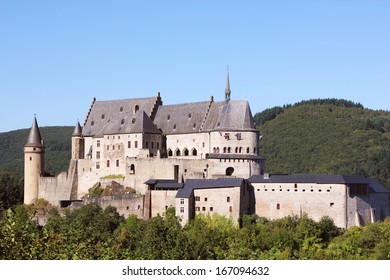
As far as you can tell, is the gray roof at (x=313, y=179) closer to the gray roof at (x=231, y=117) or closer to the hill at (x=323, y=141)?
the gray roof at (x=231, y=117)

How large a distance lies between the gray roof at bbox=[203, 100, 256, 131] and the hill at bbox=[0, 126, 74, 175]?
6163 cm

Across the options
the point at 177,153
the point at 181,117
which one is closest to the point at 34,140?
the point at 177,153

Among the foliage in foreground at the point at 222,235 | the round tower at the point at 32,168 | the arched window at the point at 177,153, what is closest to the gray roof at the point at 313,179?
the foliage in foreground at the point at 222,235

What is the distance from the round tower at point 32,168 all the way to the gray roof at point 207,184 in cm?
1684

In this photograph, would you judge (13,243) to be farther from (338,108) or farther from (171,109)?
(338,108)

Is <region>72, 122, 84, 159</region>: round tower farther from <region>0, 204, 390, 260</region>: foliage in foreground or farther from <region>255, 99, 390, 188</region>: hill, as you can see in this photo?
<region>255, 99, 390, 188</region>: hill

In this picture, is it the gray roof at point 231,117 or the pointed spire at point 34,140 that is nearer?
the gray roof at point 231,117

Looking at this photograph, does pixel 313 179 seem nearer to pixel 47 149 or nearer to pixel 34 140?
pixel 34 140

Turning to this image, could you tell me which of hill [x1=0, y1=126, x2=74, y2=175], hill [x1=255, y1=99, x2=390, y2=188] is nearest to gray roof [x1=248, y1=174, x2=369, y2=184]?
hill [x1=255, y1=99, x2=390, y2=188]

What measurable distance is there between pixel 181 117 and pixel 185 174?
817 centimetres

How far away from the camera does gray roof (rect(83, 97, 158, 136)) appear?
71125mm

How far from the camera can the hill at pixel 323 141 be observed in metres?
109

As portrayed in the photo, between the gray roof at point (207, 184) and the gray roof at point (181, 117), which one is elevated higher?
the gray roof at point (181, 117)

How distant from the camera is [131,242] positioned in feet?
184
